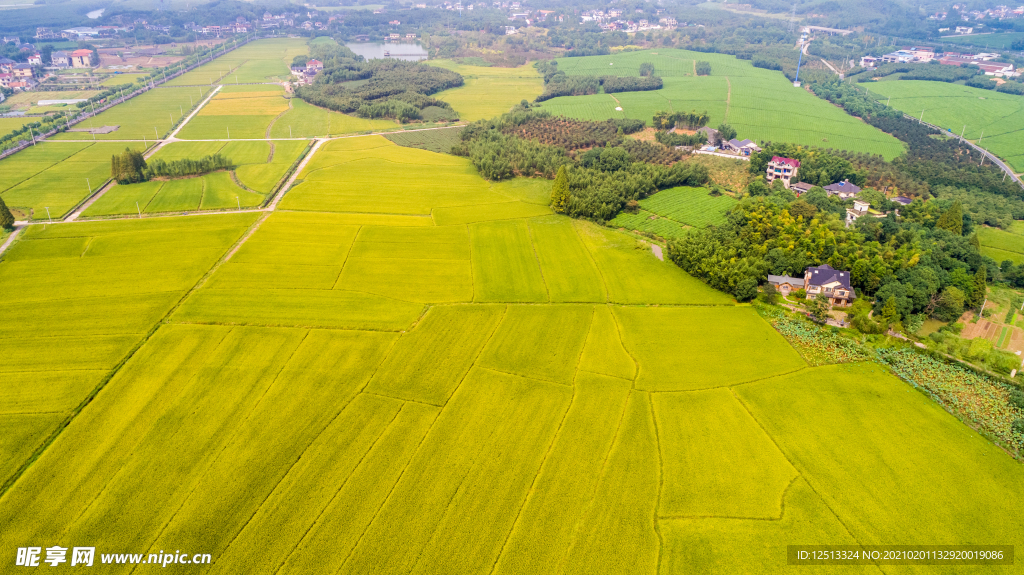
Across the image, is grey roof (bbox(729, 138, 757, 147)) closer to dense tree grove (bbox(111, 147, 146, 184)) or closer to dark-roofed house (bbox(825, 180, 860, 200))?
dark-roofed house (bbox(825, 180, 860, 200))

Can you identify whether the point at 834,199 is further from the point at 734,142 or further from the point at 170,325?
the point at 170,325

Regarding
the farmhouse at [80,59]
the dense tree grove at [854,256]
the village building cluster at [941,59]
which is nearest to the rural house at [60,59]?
the farmhouse at [80,59]

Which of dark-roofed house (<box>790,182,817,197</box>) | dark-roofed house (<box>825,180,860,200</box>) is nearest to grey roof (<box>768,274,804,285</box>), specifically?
dark-roofed house (<box>825,180,860,200</box>)

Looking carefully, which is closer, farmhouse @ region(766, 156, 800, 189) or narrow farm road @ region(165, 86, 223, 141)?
farmhouse @ region(766, 156, 800, 189)

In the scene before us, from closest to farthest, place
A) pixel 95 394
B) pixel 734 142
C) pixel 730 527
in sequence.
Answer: pixel 730 527
pixel 95 394
pixel 734 142

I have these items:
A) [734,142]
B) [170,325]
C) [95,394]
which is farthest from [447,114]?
[95,394]

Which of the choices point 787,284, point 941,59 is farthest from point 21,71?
point 941,59
